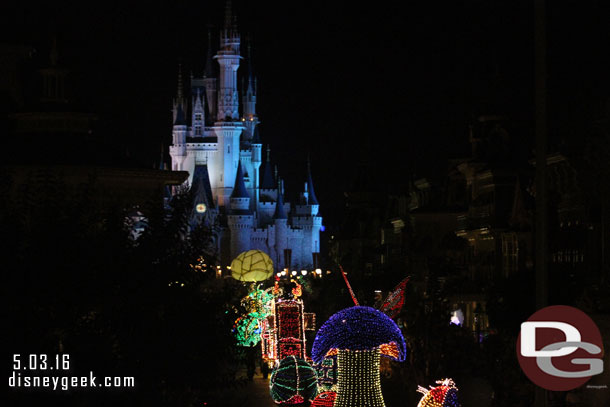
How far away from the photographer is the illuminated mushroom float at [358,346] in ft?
77.7

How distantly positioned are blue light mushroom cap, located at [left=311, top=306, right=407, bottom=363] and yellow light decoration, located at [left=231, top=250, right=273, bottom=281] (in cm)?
2592

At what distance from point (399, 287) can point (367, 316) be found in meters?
2.75

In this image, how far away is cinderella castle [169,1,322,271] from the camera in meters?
176

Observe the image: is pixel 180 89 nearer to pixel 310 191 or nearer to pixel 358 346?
pixel 310 191

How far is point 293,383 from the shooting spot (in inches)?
1168

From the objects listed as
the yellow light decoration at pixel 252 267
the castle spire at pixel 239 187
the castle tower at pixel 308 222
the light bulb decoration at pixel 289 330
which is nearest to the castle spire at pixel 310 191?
the castle tower at pixel 308 222

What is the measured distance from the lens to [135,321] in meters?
Answer: 17.4

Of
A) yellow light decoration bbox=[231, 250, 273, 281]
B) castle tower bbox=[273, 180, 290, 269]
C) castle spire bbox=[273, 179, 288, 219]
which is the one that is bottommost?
yellow light decoration bbox=[231, 250, 273, 281]

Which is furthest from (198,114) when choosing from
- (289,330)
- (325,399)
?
(325,399)

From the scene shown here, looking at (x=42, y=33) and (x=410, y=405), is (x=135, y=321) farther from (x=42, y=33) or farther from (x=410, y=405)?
(x=42, y=33)

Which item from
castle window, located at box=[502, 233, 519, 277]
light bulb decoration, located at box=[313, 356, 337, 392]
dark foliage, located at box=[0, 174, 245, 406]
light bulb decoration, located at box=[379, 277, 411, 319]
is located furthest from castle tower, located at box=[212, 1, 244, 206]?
dark foliage, located at box=[0, 174, 245, 406]

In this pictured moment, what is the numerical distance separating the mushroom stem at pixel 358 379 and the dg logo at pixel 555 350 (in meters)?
5.89

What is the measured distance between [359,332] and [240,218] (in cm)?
15023

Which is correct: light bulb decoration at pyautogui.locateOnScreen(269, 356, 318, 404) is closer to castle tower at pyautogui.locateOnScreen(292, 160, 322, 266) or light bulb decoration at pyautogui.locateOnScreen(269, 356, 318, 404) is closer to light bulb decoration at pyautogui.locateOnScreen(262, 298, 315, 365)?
light bulb decoration at pyautogui.locateOnScreen(262, 298, 315, 365)
